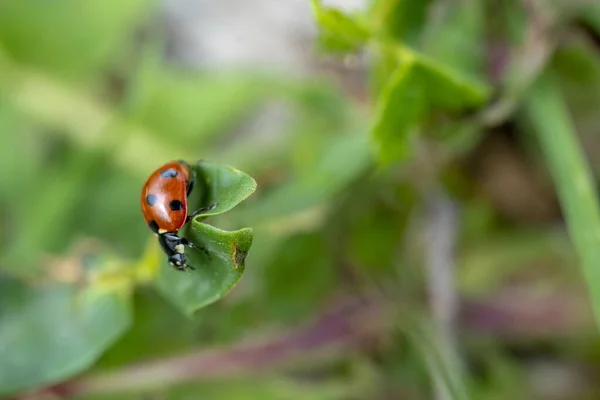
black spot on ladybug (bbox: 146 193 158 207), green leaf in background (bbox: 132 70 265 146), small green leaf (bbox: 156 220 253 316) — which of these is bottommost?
small green leaf (bbox: 156 220 253 316)

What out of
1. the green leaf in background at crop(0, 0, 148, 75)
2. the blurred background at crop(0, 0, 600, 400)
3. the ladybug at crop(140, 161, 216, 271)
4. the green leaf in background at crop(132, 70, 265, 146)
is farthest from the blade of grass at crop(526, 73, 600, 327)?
the green leaf in background at crop(0, 0, 148, 75)

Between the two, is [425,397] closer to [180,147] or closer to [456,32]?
[456,32]

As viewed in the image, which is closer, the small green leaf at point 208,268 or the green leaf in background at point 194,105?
the small green leaf at point 208,268

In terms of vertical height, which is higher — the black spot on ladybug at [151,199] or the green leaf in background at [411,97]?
the green leaf in background at [411,97]

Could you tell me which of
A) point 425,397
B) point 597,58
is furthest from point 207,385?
point 597,58

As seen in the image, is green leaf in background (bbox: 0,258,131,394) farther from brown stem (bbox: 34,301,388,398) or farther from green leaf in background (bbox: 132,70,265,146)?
green leaf in background (bbox: 132,70,265,146)

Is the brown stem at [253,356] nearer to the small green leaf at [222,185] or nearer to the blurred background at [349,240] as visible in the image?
the blurred background at [349,240]

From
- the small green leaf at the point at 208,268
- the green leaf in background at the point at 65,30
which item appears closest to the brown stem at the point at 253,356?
the small green leaf at the point at 208,268

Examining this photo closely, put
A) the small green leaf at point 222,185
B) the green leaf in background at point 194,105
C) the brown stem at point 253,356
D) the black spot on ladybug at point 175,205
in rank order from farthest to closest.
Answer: the green leaf in background at point 194,105 → the brown stem at point 253,356 → the black spot on ladybug at point 175,205 → the small green leaf at point 222,185
